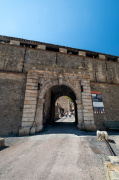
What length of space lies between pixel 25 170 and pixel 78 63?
355 inches

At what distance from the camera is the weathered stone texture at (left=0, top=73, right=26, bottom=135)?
5609 millimetres

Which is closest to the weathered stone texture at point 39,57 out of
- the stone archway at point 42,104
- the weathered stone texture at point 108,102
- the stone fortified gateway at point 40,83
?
the stone fortified gateway at point 40,83

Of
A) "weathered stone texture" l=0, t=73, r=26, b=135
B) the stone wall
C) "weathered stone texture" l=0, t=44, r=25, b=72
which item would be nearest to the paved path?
"weathered stone texture" l=0, t=73, r=26, b=135

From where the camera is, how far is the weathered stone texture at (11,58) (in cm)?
728

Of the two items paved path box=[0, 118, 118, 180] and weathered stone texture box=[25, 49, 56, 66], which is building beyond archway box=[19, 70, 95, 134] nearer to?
weathered stone texture box=[25, 49, 56, 66]

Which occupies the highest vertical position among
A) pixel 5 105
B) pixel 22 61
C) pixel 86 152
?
pixel 22 61

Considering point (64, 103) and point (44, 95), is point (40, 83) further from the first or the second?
point (64, 103)

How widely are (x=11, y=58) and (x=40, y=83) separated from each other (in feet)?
12.7

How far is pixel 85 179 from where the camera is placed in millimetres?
1788

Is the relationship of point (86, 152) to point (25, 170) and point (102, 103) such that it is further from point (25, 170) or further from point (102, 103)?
point (102, 103)

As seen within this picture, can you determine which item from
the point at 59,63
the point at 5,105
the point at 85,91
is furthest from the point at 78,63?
the point at 5,105

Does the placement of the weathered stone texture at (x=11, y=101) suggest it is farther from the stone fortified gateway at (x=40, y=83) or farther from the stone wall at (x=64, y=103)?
the stone wall at (x=64, y=103)

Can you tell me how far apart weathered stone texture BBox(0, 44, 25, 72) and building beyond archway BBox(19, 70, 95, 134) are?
1.85m

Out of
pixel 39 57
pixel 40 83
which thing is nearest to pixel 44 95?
pixel 40 83
